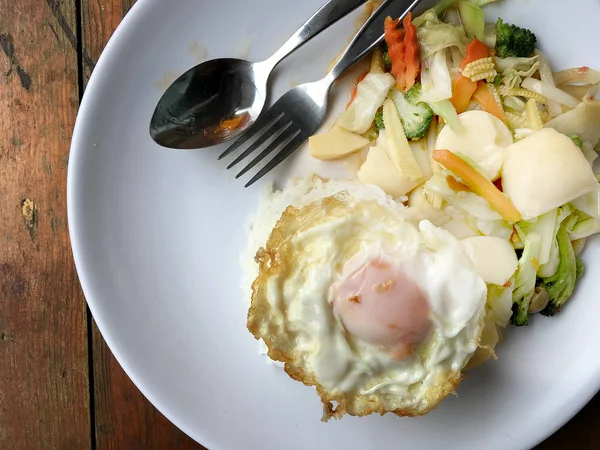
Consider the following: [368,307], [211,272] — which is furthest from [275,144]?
[368,307]

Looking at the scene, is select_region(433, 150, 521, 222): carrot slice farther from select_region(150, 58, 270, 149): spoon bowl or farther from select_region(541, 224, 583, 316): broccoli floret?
select_region(150, 58, 270, 149): spoon bowl

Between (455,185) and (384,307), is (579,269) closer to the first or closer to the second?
(455,185)

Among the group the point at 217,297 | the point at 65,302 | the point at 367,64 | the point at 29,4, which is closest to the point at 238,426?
the point at 217,297

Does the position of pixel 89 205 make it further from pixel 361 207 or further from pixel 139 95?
pixel 361 207

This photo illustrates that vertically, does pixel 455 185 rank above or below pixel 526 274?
above

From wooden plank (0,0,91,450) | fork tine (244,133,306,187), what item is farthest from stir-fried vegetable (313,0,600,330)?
wooden plank (0,0,91,450)

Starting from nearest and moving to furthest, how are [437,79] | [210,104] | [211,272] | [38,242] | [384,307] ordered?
[384,307]
[437,79]
[210,104]
[211,272]
[38,242]

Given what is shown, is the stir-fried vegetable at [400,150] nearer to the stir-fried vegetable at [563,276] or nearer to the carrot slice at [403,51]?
the carrot slice at [403,51]
